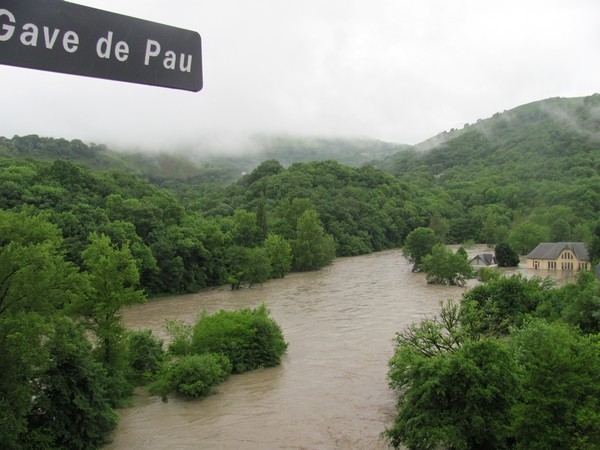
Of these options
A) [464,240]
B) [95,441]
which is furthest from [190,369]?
[464,240]

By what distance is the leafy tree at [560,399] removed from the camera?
11.9 m

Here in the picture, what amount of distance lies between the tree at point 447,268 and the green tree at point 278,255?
53.1 feet

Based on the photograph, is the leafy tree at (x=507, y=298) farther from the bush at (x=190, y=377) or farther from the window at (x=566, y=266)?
the window at (x=566, y=266)

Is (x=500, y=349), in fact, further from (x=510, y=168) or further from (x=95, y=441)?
(x=510, y=168)

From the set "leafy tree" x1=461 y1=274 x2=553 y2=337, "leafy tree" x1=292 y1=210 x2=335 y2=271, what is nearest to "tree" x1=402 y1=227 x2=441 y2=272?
"leafy tree" x1=292 y1=210 x2=335 y2=271

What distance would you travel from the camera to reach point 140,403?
2192cm

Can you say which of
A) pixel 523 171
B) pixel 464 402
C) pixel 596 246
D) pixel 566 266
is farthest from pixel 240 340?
pixel 523 171

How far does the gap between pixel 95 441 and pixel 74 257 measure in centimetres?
2699

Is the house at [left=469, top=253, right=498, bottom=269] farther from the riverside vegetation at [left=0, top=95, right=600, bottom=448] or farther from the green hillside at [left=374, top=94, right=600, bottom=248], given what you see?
the green hillside at [left=374, top=94, right=600, bottom=248]

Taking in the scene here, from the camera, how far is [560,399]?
1212 cm

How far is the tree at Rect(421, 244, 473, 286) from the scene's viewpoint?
5059 cm

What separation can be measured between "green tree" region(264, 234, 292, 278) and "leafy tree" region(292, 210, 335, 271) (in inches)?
191

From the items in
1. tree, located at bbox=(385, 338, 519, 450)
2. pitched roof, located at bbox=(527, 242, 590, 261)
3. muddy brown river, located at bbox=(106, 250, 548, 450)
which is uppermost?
pitched roof, located at bbox=(527, 242, 590, 261)

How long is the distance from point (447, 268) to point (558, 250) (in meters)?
17.5
